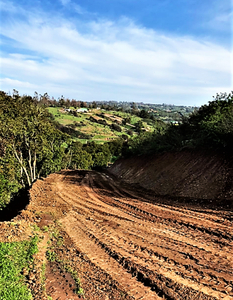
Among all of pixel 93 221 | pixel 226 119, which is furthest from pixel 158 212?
pixel 226 119

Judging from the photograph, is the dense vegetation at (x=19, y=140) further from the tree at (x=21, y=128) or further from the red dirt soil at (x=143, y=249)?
the red dirt soil at (x=143, y=249)

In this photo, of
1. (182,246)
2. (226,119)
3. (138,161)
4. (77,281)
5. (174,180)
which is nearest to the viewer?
(77,281)

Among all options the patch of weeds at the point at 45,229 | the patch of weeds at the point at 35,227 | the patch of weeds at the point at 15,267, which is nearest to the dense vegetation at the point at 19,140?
the patch of weeds at the point at 35,227

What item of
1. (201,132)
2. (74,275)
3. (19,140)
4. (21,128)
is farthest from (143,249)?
(19,140)

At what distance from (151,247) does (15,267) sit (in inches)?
160

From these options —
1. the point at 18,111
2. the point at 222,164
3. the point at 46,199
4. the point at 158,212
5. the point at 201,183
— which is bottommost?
the point at 46,199

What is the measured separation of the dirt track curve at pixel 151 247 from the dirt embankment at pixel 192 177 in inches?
82.0

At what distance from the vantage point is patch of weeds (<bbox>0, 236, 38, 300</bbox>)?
17.5ft

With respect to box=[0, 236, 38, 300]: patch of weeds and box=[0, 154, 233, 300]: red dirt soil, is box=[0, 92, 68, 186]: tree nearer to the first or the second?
box=[0, 154, 233, 300]: red dirt soil

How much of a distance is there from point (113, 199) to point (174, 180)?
491 centimetres

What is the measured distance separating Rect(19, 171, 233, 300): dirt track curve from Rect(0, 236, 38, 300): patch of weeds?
1444mm

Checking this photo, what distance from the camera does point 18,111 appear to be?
22.8 meters

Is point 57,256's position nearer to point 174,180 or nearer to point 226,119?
point 174,180

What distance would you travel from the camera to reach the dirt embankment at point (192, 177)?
499 inches
